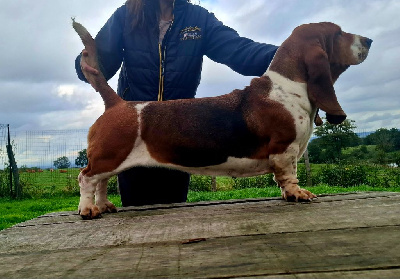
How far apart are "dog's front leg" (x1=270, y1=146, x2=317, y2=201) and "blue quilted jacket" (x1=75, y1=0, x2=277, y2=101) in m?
1.06

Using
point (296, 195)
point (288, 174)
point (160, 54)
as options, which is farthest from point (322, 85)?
point (160, 54)

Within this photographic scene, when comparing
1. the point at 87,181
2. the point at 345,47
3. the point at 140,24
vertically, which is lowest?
the point at 87,181

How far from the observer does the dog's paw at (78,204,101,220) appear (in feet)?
9.08

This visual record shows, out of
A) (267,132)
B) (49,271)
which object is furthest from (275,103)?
(49,271)

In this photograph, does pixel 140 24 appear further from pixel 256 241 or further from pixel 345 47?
pixel 256 241

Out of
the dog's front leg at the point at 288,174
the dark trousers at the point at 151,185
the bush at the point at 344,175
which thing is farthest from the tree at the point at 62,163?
the dog's front leg at the point at 288,174

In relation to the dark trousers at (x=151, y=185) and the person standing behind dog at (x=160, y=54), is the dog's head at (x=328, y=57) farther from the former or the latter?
the dark trousers at (x=151, y=185)

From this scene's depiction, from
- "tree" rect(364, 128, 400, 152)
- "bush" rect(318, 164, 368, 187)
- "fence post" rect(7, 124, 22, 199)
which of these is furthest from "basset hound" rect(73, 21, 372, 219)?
"tree" rect(364, 128, 400, 152)

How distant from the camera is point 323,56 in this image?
9.50 ft

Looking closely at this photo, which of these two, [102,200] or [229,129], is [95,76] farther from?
[229,129]

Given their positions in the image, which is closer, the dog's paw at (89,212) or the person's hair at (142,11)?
the dog's paw at (89,212)

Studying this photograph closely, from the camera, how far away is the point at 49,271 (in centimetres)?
142

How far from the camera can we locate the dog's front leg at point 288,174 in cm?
282

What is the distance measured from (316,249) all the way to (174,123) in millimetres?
1639
